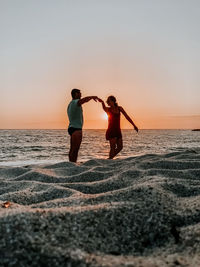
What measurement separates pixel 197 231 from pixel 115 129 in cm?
611

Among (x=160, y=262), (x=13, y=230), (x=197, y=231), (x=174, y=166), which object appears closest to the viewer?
(x=160, y=262)

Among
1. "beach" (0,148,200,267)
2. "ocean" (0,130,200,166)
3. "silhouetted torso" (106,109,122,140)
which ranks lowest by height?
"ocean" (0,130,200,166)

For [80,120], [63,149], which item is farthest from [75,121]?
[63,149]

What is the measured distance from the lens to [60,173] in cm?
504

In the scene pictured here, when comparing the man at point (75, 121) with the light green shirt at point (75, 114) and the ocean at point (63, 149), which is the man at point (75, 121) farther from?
the ocean at point (63, 149)

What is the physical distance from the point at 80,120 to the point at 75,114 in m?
0.22

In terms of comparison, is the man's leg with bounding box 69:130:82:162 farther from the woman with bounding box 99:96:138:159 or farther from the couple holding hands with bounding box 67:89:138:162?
the woman with bounding box 99:96:138:159

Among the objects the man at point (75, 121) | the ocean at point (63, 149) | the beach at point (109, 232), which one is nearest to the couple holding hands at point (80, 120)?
the man at point (75, 121)

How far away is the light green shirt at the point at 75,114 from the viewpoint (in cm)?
713

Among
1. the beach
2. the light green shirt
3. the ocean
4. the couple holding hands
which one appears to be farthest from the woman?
the beach

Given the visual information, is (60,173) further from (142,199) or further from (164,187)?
(142,199)

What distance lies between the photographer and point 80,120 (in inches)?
287

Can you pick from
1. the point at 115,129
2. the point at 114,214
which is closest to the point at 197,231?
the point at 114,214

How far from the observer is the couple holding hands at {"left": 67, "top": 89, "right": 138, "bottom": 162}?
714 cm
